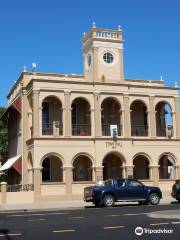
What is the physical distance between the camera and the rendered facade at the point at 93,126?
114ft

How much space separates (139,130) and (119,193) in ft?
44.6

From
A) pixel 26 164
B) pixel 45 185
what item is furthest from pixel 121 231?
pixel 26 164

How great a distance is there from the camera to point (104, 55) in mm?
39031

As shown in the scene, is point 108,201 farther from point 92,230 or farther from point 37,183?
point 92,230

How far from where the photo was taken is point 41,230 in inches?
545

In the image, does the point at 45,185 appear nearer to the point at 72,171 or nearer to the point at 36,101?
the point at 72,171

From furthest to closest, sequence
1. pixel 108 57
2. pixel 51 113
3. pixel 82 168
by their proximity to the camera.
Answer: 1. pixel 108 57
2. pixel 82 168
3. pixel 51 113

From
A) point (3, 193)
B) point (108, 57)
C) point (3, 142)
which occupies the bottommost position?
point (3, 193)

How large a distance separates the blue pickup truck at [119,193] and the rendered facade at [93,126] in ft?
27.6

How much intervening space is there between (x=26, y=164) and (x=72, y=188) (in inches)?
186

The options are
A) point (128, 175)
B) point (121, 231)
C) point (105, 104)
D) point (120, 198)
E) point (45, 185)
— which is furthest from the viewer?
point (105, 104)

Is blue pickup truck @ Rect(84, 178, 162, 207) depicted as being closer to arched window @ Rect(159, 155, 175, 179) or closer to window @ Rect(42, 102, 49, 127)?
window @ Rect(42, 102, 49, 127)

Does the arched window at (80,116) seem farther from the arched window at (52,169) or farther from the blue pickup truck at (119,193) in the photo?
the blue pickup truck at (119,193)

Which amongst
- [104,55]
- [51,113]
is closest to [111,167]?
[51,113]
